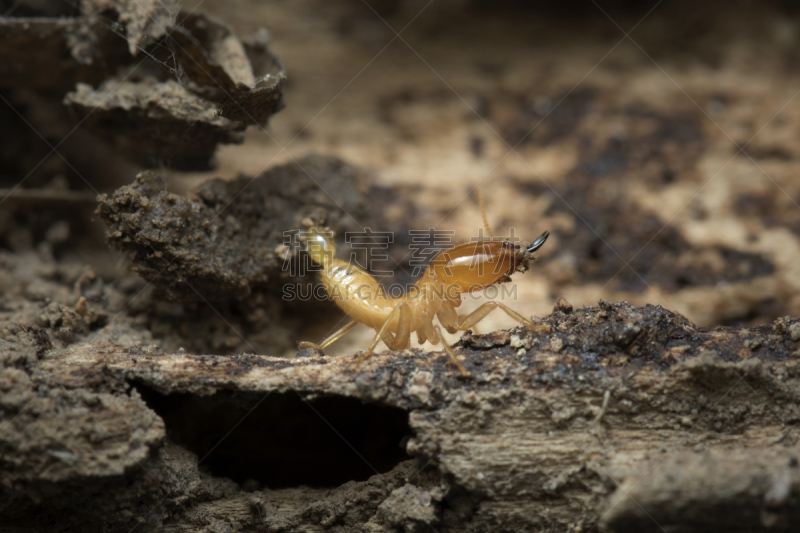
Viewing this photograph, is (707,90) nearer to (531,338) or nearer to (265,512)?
(531,338)

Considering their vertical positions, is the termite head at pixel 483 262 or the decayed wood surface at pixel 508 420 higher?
the termite head at pixel 483 262

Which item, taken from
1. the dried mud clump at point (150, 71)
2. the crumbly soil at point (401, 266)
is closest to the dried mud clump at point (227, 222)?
the crumbly soil at point (401, 266)

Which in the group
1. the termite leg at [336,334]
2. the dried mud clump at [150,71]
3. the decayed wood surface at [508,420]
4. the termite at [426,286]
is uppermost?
the dried mud clump at [150,71]

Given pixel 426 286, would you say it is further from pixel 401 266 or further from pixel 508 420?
pixel 508 420

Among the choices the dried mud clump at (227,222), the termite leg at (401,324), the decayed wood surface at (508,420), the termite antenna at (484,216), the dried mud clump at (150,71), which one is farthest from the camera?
the termite antenna at (484,216)

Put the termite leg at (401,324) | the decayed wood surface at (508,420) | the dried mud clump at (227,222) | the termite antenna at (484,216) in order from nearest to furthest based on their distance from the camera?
the decayed wood surface at (508,420)
the dried mud clump at (227,222)
the termite leg at (401,324)
the termite antenna at (484,216)

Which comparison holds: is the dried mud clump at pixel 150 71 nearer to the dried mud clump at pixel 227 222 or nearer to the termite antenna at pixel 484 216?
the dried mud clump at pixel 227 222

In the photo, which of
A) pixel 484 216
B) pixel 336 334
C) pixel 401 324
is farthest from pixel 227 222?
pixel 484 216
